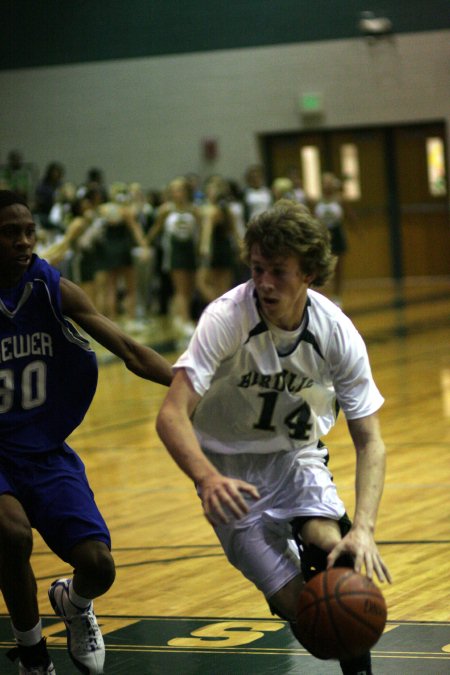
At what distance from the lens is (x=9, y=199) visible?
395cm

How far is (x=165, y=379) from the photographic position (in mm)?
4016

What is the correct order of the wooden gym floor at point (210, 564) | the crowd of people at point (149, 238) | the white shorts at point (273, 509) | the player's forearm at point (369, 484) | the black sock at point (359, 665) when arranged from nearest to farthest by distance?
the player's forearm at point (369, 484) < the black sock at point (359, 665) < the white shorts at point (273, 509) < the wooden gym floor at point (210, 564) < the crowd of people at point (149, 238)

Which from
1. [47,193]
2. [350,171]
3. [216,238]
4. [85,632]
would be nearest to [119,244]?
[216,238]

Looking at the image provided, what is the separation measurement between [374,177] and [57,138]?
588cm

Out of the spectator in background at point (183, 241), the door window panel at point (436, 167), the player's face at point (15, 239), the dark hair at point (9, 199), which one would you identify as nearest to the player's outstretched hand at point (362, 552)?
the player's face at point (15, 239)

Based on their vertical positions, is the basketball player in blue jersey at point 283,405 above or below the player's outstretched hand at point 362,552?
above

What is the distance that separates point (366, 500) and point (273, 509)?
35cm

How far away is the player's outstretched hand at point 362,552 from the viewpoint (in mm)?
3201

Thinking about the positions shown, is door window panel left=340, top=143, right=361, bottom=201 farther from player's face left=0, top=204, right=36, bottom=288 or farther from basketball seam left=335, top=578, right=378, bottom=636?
basketball seam left=335, top=578, right=378, bottom=636

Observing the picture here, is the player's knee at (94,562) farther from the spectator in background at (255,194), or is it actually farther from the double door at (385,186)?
the double door at (385,186)

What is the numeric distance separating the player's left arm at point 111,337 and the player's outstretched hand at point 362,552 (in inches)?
37.2

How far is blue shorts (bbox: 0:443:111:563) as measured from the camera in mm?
3818

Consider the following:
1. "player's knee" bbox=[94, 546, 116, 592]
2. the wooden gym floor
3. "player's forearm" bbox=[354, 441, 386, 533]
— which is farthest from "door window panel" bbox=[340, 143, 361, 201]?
"player's forearm" bbox=[354, 441, 386, 533]

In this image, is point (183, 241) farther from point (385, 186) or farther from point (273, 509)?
point (273, 509)
